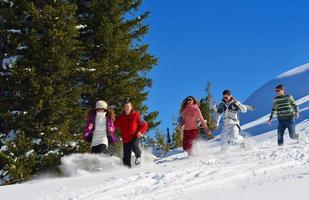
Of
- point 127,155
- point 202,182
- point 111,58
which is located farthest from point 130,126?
point 111,58

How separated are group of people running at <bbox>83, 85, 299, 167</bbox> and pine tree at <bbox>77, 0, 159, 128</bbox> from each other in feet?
19.8

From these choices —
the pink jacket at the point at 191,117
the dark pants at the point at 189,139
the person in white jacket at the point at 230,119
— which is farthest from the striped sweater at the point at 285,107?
the dark pants at the point at 189,139

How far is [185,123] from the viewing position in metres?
13.8

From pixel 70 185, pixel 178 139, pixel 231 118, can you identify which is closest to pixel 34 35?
pixel 231 118

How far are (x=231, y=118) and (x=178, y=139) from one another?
3024cm

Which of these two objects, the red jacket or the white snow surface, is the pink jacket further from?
the white snow surface

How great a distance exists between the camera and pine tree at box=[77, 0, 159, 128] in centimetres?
1975

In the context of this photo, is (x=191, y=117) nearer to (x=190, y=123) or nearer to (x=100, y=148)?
(x=190, y=123)

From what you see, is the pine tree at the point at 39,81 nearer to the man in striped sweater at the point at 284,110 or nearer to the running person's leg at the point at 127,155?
the running person's leg at the point at 127,155

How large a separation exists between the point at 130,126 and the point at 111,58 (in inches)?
319

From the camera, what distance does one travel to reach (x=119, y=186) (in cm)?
848

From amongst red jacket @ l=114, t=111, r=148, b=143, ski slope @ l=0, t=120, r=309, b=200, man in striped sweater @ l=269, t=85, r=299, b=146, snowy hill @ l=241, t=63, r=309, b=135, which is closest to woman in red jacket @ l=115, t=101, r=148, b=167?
red jacket @ l=114, t=111, r=148, b=143

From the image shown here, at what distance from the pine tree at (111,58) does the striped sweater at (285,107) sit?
687 cm

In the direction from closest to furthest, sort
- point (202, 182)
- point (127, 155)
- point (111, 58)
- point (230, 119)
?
point (202, 182) → point (127, 155) → point (230, 119) → point (111, 58)
